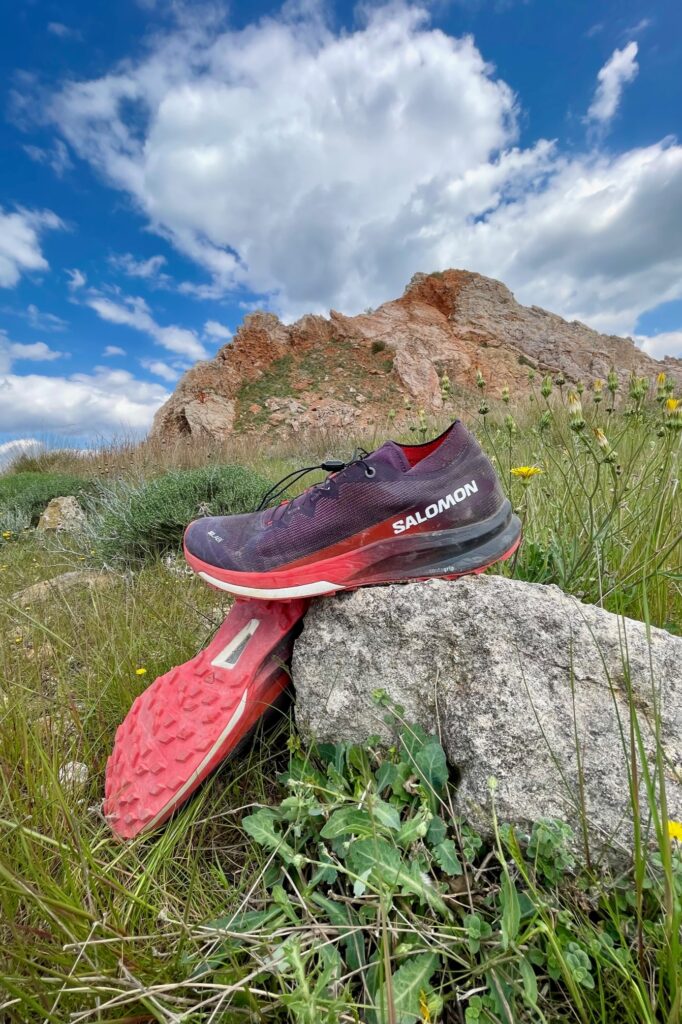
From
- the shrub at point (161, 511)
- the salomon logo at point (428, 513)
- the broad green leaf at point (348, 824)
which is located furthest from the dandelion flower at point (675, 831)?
the shrub at point (161, 511)

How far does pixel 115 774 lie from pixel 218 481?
376 centimetres

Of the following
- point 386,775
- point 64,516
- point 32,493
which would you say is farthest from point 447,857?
point 32,493

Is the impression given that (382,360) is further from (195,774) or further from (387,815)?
(387,815)

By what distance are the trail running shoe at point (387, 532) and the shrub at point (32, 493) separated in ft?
19.5

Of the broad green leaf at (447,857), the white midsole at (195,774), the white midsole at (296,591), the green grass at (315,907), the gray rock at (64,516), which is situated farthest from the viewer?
the gray rock at (64,516)

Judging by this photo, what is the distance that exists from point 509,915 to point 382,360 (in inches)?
581

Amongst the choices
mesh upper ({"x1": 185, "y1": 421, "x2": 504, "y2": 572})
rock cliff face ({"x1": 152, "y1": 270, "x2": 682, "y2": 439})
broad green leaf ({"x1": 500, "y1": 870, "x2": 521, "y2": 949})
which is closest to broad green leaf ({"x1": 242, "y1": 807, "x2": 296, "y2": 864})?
broad green leaf ({"x1": 500, "y1": 870, "x2": 521, "y2": 949})

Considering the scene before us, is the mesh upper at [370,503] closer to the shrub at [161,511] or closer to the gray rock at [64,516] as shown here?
the shrub at [161,511]

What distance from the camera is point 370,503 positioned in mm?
1177

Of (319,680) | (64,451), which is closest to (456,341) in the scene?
(64,451)

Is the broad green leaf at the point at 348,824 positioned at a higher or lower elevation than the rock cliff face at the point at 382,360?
lower

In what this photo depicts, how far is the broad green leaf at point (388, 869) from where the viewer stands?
2.53 feet

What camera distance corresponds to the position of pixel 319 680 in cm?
113

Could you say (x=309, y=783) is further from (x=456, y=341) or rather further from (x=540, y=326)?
(x=540, y=326)
